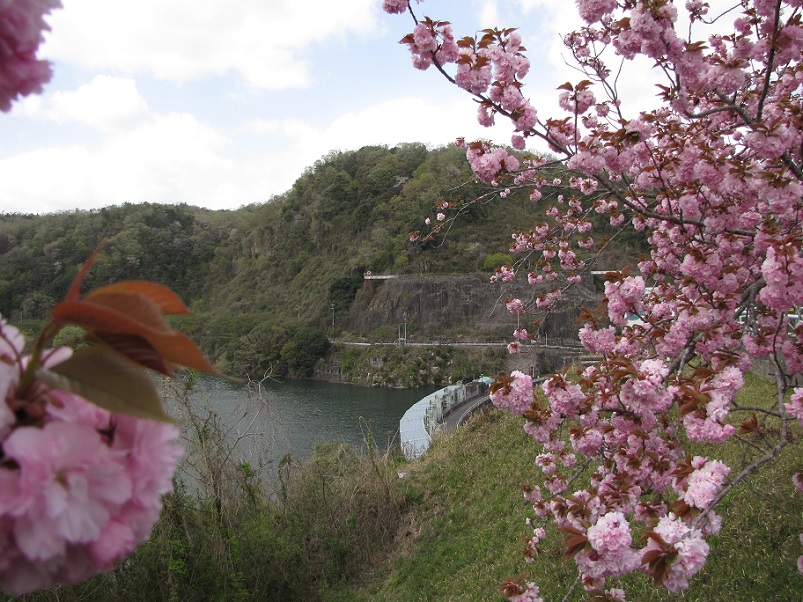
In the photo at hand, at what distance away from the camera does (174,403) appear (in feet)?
14.5

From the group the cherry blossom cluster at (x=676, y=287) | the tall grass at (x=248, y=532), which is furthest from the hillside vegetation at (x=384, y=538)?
the cherry blossom cluster at (x=676, y=287)

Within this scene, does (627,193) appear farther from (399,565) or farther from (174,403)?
(399,565)

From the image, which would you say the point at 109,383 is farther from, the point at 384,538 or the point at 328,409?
the point at 328,409

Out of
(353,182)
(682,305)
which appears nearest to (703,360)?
(682,305)

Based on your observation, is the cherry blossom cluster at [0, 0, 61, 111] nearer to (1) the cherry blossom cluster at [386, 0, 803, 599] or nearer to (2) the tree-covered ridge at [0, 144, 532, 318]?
(1) the cherry blossom cluster at [386, 0, 803, 599]

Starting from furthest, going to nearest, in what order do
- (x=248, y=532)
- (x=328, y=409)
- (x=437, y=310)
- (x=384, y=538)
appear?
(x=437, y=310), (x=328, y=409), (x=384, y=538), (x=248, y=532)

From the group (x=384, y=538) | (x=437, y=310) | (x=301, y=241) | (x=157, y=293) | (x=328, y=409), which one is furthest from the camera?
(x=301, y=241)

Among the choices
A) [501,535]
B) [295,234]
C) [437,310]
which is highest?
[295,234]

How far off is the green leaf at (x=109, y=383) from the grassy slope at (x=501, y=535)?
2648 mm

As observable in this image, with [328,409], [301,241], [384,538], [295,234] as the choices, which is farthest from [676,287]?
[295,234]

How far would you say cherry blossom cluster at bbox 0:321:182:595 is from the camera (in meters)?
0.40

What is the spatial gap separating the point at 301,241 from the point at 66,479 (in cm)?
5327

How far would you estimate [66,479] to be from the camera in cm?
41

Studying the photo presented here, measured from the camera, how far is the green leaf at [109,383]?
44cm
